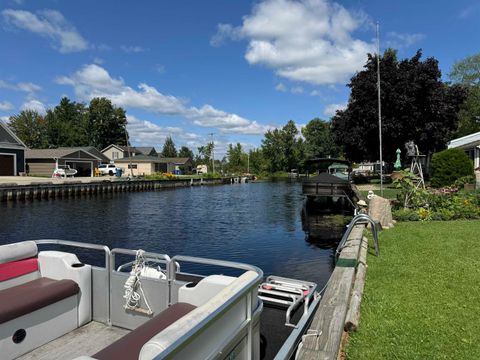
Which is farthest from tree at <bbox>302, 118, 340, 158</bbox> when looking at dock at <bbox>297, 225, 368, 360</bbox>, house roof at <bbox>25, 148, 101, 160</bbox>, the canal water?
dock at <bbox>297, 225, 368, 360</bbox>

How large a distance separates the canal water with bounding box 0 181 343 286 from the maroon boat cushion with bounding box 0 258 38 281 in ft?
21.5

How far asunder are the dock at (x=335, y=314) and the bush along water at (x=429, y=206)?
7.10 m

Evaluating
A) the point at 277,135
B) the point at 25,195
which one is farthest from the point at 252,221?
the point at 277,135

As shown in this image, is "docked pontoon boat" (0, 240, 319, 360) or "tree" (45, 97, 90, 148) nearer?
"docked pontoon boat" (0, 240, 319, 360)

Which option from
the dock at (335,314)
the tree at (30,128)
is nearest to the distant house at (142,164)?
the tree at (30,128)

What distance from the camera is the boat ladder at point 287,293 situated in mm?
5520

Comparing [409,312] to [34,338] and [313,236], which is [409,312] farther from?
[313,236]

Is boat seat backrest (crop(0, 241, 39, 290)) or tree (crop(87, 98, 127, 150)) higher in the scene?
tree (crop(87, 98, 127, 150))

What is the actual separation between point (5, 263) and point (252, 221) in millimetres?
16614

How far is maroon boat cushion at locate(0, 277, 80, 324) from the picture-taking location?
3875mm

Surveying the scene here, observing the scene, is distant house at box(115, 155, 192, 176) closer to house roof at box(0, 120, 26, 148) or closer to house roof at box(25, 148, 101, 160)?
house roof at box(25, 148, 101, 160)

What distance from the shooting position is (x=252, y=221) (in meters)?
20.8

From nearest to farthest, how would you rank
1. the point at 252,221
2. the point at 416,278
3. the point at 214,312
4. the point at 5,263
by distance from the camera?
1. the point at 214,312
2. the point at 5,263
3. the point at 416,278
4. the point at 252,221

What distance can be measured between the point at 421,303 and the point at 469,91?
59.1 metres
